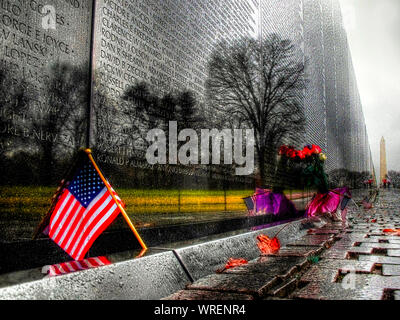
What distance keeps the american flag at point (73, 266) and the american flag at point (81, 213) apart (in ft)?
1.54

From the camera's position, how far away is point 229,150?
259 inches

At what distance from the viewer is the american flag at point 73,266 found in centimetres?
178

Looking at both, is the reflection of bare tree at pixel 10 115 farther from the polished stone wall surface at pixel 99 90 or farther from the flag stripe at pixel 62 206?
the flag stripe at pixel 62 206

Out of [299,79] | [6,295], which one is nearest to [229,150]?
[6,295]

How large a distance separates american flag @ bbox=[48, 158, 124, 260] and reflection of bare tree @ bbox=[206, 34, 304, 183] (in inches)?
140

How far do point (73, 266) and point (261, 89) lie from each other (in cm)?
755

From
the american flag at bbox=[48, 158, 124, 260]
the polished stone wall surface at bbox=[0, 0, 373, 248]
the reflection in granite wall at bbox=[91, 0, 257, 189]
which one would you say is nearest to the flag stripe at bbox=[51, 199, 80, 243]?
the american flag at bbox=[48, 158, 124, 260]

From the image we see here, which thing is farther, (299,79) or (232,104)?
(299,79)

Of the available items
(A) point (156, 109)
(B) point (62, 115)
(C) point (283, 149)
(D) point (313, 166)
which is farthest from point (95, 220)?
(C) point (283, 149)

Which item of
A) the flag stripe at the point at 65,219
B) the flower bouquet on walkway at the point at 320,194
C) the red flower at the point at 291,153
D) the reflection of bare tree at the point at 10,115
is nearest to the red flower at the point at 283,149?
the red flower at the point at 291,153

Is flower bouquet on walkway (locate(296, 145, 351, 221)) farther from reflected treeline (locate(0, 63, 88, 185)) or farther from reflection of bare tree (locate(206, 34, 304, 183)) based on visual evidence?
reflected treeline (locate(0, 63, 88, 185))
